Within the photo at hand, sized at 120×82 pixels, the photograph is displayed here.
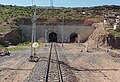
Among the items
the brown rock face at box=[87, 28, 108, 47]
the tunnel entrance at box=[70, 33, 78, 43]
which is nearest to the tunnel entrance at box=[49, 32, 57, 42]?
the tunnel entrance at box=[70, 33, 78, 43]

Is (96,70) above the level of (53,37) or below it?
above

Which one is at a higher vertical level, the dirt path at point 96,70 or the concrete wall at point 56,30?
the concrete wall at point 56,30

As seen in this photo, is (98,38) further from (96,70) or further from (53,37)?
(96,70)

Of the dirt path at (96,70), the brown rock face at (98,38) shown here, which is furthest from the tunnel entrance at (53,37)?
the dirt path at (96,70)

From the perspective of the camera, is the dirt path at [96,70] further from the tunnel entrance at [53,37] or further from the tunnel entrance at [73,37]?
the tunnel entrance at [53,37]

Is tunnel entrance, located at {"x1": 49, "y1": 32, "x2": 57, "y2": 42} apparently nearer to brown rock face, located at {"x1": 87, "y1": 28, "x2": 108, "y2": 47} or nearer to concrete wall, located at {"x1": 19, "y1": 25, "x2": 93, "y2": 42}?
concrete wall, located at {"x1": 19, "y1": 25, "x2": 93, "y2": 42}

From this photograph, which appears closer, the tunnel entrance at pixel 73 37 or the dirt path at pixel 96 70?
the dirt path at pixel 96 70

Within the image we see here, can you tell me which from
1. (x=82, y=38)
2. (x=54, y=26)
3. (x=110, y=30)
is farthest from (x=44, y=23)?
(x=110, y=30)

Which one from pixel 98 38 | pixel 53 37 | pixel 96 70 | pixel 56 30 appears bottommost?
pixel 53 37

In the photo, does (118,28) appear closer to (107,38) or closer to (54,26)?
(107,38)

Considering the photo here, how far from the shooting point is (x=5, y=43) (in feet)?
230

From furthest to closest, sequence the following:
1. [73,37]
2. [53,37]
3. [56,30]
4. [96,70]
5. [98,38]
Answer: [53,37], [73,37], [56,30], [98,38], [96,70]

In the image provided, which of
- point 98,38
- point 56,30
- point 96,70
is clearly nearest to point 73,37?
point 56,30

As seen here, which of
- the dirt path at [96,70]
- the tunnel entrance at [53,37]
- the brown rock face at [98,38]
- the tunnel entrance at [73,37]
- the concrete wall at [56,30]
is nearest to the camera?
the dirt path at [96,70]
